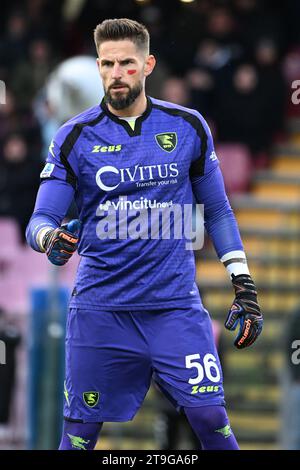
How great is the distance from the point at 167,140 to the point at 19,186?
6.14 meters

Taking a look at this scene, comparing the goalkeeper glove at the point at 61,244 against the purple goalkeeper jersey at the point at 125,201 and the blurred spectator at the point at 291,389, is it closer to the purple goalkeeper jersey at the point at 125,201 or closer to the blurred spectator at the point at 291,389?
the purple goalkeeper jersey at the point at 125,201

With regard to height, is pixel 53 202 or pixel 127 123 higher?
pixel 127 123

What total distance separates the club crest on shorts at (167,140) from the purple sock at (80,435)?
1.44 meters

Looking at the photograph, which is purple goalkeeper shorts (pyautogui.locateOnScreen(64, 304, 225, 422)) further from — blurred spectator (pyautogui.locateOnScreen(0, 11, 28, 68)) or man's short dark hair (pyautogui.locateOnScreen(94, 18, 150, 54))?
blurred spectator (pyautogui.locateOnScreen(0, 11, 28, 68))

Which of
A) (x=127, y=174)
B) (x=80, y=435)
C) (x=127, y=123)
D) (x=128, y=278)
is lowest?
(x=80, y=435)

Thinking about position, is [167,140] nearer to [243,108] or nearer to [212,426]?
[212,426]

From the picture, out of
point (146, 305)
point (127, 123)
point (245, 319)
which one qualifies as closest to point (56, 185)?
point (127, 123)

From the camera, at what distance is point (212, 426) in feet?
20.7

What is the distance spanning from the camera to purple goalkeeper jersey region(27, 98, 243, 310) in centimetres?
639

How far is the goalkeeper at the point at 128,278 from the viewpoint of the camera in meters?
6.37

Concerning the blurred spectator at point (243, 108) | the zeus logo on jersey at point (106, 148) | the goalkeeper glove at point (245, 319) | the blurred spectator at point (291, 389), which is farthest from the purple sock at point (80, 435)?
the blurred spectator at point (243, 108)

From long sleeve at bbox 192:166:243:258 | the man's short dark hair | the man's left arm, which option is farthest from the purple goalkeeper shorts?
the man's short dark hair

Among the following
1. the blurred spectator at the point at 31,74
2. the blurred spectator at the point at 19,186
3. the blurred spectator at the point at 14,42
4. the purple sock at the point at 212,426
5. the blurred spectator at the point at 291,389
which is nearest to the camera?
the purple sock at the point at 212,426

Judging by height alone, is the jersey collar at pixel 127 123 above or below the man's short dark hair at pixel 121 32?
below
